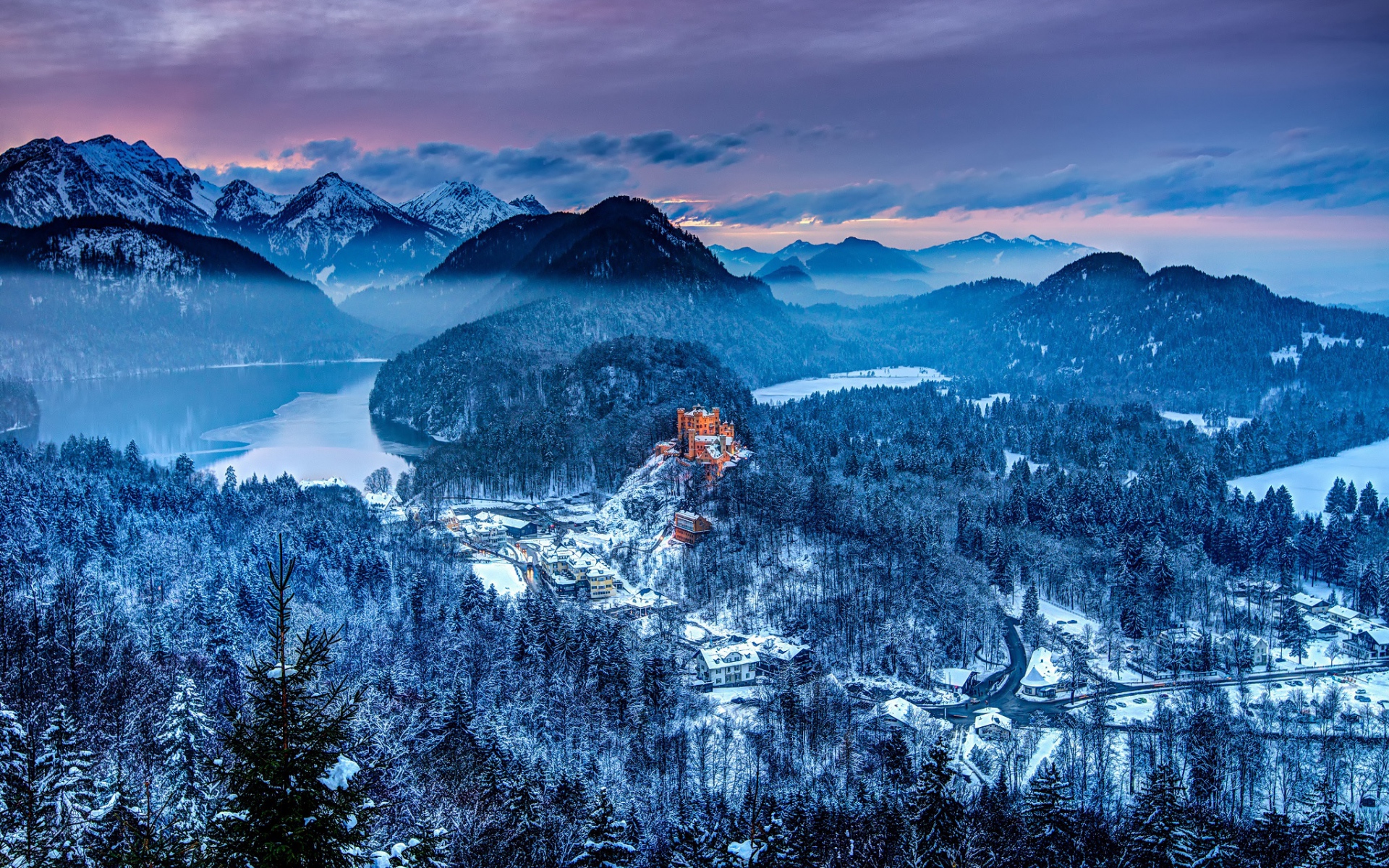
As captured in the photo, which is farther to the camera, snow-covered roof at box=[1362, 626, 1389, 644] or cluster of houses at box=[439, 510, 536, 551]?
cluster of houses at box=[439, 510, 536, 551]

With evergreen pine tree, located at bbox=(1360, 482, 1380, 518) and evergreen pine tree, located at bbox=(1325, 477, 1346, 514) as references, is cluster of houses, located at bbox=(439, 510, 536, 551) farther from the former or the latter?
evergreen pine tree, located at bbox=(1360, 482, 1380, 518)

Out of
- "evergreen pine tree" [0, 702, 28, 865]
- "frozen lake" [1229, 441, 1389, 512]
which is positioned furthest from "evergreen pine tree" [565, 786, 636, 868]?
"frozen lake" [1229, 441, 1389, 512]

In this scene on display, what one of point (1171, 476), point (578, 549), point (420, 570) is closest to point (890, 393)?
point (1171, 476)

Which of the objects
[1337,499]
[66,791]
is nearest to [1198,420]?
[1337,499]

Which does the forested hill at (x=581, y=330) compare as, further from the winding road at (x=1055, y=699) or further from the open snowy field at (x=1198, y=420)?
the winding road at (x=1055, y=699)

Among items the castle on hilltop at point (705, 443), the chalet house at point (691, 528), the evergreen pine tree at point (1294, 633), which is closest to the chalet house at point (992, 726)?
the evergreen pine tree at point (1294, 633)
